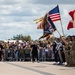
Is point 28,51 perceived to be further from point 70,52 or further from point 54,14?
point 70,52

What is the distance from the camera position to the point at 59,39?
24.4m

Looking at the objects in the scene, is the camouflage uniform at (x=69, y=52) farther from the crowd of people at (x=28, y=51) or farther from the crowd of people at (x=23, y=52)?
the crowd of people at (x=23, y=52)

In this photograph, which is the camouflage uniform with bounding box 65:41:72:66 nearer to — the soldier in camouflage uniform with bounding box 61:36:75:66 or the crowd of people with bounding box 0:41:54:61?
the soldier in camouflage uniform with bounding box 61:36:75:66

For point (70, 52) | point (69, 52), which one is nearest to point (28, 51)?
point (69, 52)

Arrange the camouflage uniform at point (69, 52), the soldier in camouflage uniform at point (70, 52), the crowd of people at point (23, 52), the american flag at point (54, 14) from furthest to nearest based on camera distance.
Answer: the crowd of people at point (23, 52) < the american flag at point (54, 14) < the camouflage uniform at point (69, 52) < the soldier in camouflage uniform at point (70, 52)

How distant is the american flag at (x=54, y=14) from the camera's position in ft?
81.4

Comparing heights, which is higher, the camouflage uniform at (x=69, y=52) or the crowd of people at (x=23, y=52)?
the crowd of people at (x=23, y=52)

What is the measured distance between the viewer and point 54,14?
2506cm

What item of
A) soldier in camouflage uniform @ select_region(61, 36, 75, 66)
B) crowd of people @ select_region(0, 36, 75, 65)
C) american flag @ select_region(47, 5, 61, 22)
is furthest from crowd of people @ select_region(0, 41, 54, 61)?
soldier in camouflage uniform @ select_region(61, 36, 75, 66)

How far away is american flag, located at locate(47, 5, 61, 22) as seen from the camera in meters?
24.8

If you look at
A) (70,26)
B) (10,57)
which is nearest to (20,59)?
(10,57)

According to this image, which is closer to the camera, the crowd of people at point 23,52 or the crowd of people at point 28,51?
the crowd of people at point 28,51

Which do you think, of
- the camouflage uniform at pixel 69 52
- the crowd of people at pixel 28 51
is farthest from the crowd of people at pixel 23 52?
the camouflage uniform at pixel 69 52

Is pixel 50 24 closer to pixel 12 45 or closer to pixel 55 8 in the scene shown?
pixel 55 8
